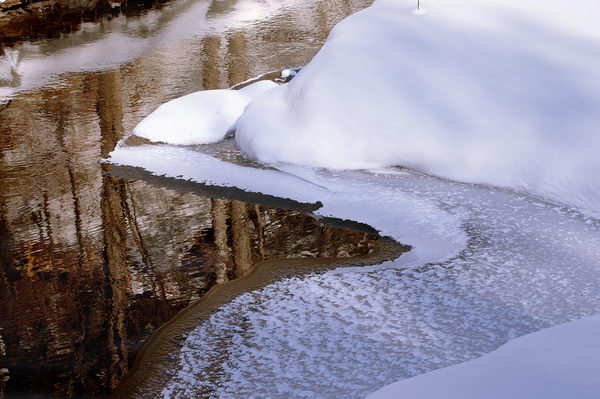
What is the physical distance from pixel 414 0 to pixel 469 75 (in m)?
0.90

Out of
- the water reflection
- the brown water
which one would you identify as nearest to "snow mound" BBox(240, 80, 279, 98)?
the brown water

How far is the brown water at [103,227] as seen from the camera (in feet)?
9.65

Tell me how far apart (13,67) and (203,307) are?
4946 millimetres

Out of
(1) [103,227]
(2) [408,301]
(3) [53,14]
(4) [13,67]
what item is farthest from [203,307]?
(3) [53,14]

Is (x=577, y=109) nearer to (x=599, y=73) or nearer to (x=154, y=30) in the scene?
(x=599, y=73)

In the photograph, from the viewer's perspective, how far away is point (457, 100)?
4.14 metres

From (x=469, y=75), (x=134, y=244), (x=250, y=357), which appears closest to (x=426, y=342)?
(x=250, y=357)

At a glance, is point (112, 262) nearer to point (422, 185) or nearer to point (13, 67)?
point (422, 185)

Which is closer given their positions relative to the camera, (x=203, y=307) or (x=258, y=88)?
(x=203, y=307)

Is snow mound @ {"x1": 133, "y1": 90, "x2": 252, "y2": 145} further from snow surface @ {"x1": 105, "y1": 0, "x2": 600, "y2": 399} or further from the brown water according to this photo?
the brown water

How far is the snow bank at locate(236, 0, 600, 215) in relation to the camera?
151 inches

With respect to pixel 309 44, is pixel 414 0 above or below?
above

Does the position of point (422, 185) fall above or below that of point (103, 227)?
above

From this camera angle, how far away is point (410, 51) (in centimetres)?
443
